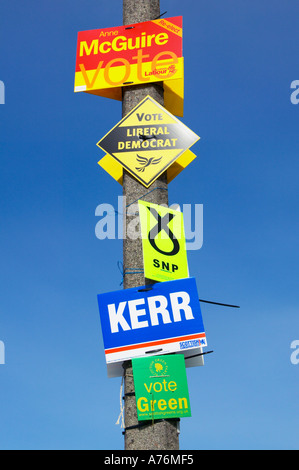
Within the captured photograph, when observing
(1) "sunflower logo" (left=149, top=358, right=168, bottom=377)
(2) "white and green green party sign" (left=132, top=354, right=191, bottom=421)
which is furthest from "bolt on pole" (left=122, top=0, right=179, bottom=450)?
(1) "sunflower logo" (left=149, top=358, right=168, bottom=377)

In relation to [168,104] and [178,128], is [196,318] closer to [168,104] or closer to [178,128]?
[178,128]

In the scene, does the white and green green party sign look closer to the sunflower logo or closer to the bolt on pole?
the sunflower logo

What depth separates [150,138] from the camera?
8438 mm

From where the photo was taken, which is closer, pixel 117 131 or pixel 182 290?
pixel 182 290

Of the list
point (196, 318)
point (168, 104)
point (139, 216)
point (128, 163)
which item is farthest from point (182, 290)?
point (168, 104)

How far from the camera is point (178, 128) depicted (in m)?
8.44

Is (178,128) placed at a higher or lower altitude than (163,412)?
higher

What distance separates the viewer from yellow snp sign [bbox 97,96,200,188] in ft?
27.3

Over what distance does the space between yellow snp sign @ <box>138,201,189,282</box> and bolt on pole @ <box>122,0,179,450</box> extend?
0.19 metres

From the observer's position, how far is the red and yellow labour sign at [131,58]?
28.2 feet

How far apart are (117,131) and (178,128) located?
2.67 feet

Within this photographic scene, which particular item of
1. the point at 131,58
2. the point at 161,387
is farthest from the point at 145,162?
the point at 161,387

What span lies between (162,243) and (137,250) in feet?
1.05

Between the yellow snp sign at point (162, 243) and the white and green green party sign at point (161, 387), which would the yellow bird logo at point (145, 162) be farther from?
the white and green green party sign at point (161, 387)
